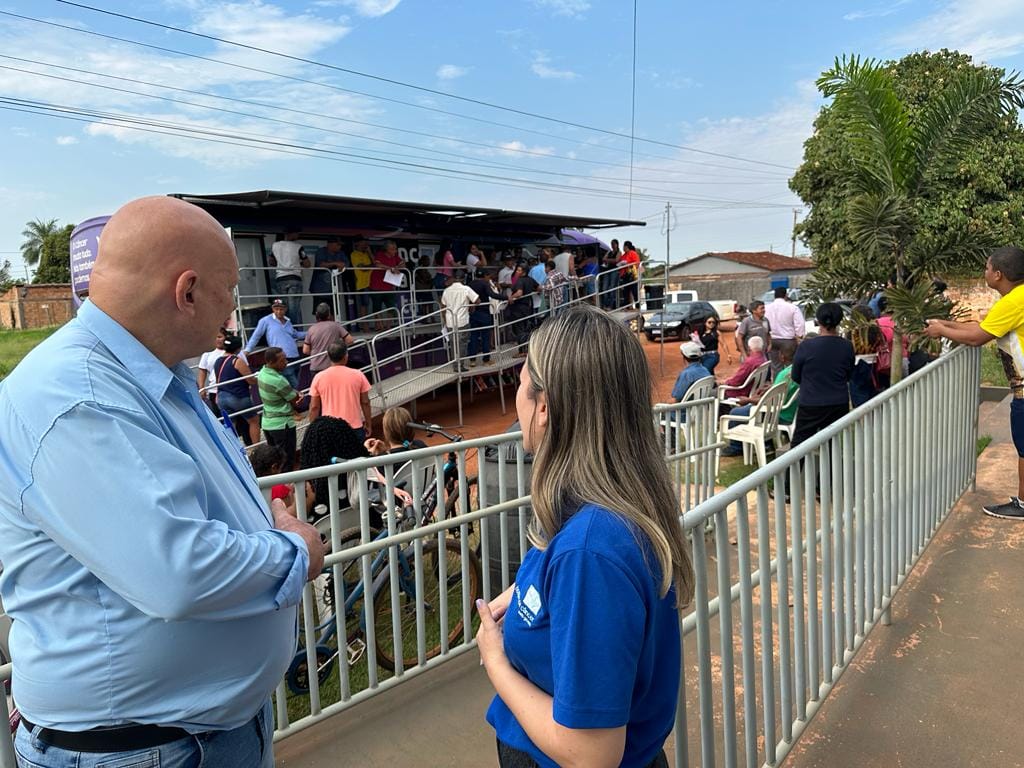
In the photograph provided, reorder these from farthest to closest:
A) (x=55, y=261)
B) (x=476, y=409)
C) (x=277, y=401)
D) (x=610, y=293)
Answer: (x=55, y=261)
(x=610, y=293)
(x=476, y=409)
(x=277, y=401)

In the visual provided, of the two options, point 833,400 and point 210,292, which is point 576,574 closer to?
point 210,292

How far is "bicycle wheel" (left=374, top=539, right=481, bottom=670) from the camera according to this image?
3.43 meters

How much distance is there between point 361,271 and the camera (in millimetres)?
12633

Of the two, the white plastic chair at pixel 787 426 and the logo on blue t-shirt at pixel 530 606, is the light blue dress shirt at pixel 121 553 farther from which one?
the white plastic chair at pixel 787 426

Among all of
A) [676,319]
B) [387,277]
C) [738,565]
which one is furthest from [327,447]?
[676,319]

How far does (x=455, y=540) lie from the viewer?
12.0 feet

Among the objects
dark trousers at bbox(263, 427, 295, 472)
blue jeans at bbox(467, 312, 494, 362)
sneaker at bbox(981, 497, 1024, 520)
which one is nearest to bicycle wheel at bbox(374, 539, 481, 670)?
sneaker at bbox(981, 497, 1024, 520)

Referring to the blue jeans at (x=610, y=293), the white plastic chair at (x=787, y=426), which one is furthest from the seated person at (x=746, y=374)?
the blue jeans at (x=610, y=293)

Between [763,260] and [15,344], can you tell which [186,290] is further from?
[763,260]

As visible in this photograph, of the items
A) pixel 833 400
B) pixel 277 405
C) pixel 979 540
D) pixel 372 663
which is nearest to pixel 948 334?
pixel 979 540

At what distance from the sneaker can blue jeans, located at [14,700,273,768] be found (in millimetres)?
5044

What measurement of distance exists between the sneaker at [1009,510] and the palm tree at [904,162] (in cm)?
136

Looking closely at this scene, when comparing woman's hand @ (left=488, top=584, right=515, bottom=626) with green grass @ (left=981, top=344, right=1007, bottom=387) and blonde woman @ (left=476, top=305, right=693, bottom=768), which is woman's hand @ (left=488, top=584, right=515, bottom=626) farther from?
green grass @ (left=981, top=344, right=1007, bottom=387)

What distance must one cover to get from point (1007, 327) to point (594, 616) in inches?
180
